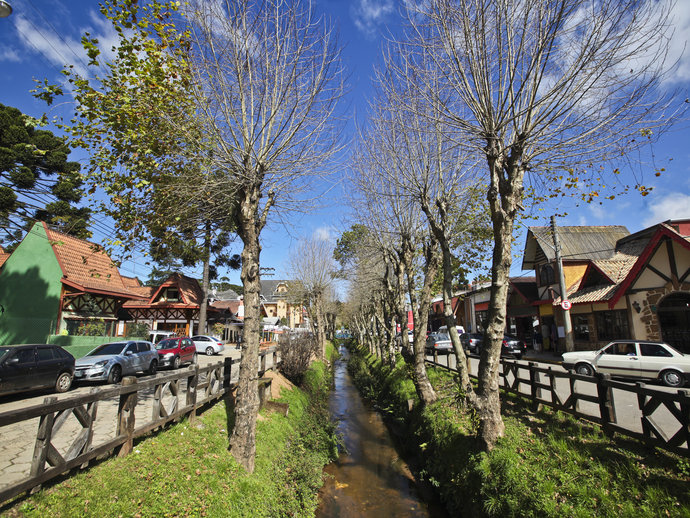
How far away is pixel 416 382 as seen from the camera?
11242 mm

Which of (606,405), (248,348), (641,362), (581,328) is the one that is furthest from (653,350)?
(248,348)

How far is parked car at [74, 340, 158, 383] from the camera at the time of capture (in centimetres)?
1233

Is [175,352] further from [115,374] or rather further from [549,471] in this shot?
[549,471]

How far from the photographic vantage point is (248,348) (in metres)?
7.32

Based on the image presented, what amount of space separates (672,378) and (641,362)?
897 millimetres

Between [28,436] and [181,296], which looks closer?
[28,436]

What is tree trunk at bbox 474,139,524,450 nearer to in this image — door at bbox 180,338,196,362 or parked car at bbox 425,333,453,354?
door at bbox 180,338,196,362

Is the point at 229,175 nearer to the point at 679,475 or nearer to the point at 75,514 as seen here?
the point at 75,514

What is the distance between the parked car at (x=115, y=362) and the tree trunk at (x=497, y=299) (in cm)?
1243

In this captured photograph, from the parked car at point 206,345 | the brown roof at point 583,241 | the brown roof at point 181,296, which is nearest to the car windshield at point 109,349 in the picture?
the parked car at point 206,345

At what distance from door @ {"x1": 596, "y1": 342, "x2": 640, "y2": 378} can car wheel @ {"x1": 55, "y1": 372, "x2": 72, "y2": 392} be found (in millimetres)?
18569

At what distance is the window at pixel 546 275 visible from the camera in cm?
2689

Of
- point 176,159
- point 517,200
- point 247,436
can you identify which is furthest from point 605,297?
point 176,159

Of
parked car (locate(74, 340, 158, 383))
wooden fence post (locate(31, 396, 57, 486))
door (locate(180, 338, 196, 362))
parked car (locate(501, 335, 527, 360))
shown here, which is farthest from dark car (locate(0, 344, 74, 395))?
parked car (locate(501, 335, 527, 360))
